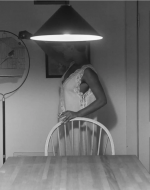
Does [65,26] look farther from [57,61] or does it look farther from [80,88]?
[57,61]

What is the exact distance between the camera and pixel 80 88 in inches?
116

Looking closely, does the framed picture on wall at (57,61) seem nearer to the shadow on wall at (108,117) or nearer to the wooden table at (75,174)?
the shadow on wall at (108,117)

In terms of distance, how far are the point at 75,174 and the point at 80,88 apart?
125 centimetres

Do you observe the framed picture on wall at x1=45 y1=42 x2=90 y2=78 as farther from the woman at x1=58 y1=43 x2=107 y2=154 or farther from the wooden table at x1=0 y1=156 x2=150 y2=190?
the wooden table at x1=0 y1=156 x2=150 y2=190

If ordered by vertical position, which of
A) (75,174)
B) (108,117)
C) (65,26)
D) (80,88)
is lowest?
(75,174)

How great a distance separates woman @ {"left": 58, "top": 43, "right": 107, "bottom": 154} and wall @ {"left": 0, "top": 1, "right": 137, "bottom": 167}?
1.77ft

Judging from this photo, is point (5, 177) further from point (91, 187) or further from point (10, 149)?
point (10, 149)

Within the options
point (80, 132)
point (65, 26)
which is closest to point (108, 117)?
point (80, 132)

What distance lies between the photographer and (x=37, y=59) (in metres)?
3.55

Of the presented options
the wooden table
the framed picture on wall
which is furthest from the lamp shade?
the framed picture on wall

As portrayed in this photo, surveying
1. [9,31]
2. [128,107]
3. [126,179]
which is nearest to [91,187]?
[126,179]

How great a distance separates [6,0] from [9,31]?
1.02 ft

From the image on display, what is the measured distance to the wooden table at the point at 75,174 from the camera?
63.7 inches

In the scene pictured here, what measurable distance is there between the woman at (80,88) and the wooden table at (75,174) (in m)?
0.77
